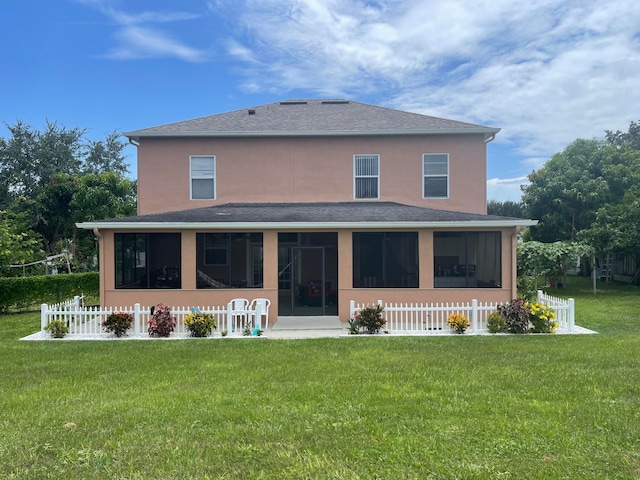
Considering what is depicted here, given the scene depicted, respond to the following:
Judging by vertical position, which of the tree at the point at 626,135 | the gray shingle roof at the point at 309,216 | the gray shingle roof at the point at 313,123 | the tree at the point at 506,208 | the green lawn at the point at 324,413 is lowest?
the green lawn at the point at 324,413

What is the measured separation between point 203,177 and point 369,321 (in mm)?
8039

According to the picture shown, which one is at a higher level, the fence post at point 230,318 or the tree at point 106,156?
the tree at point 106,156

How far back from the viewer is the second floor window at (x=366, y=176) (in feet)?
49.4

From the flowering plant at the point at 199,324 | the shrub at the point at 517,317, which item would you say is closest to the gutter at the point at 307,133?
the shrub at the point at 517,317

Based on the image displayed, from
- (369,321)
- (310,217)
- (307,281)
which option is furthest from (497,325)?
(307,281)

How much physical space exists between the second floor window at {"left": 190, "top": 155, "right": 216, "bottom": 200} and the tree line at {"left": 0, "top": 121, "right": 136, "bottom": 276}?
23.5ft

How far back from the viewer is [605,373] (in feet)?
21.9

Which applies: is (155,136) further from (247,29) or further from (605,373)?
(605,373)

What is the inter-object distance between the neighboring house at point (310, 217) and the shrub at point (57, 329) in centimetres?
181

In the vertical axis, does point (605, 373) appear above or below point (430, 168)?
below

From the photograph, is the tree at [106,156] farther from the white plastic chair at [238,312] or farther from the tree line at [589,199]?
the tree line at [589,199]

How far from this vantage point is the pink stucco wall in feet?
48.9

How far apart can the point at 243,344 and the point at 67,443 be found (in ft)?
16.7

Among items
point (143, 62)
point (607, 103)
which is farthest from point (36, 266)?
point (607, 103)
